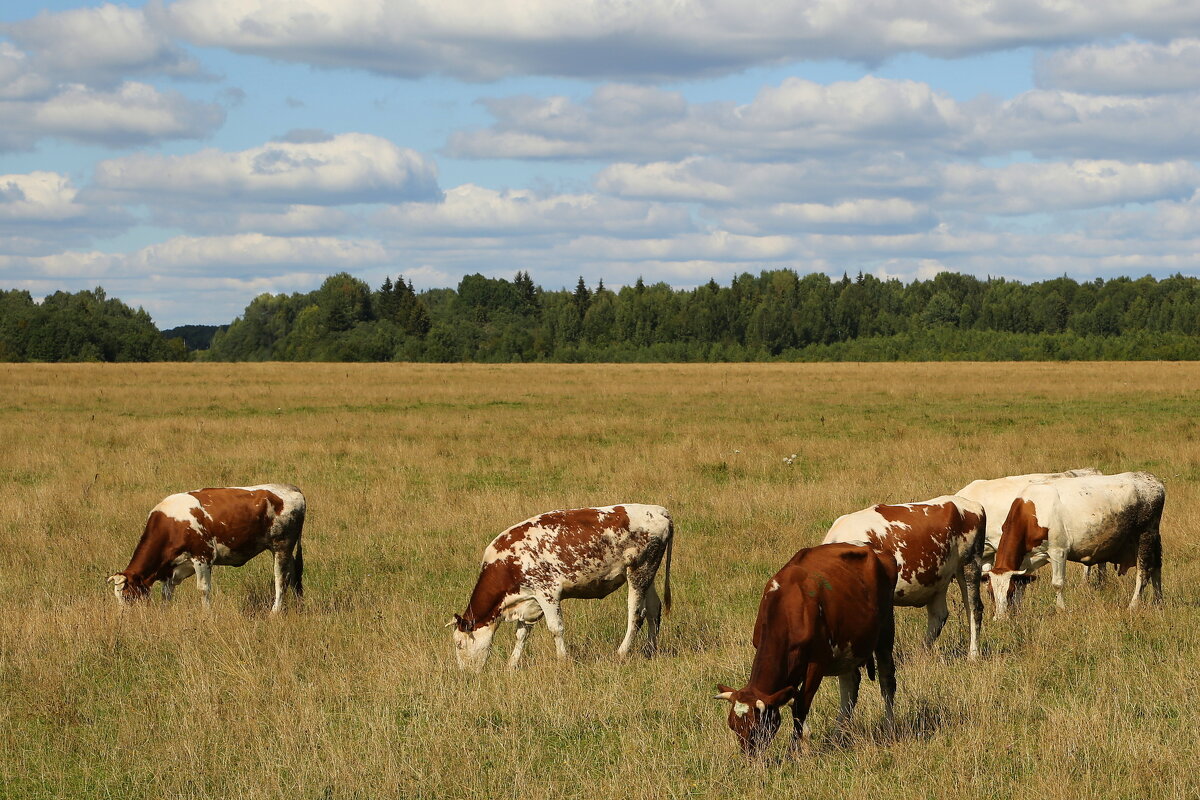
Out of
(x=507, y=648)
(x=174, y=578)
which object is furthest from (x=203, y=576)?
(x=507, y=648)

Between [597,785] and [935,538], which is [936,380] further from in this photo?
[597,785]

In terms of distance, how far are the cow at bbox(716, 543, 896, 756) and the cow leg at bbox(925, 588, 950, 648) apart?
2.38m

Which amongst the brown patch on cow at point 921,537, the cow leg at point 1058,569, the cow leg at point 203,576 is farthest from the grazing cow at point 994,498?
the cow leg at point 203,576

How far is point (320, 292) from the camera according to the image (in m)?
163

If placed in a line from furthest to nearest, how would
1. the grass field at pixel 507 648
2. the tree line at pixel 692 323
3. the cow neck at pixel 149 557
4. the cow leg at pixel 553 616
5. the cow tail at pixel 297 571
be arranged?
the tree line at pixel 692 323 → the cow tail at pixel 297 571 → the cow neck at pixel 149 557 → the cow leg at pixel 553 616 → the grass field at pixel 507 648

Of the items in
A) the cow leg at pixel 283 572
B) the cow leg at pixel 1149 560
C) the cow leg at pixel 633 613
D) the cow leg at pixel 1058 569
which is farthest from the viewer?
the cow leg at pixel 283 572

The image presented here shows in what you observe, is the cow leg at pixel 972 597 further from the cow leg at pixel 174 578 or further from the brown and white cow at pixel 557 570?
the cow leg at pixel 174 578

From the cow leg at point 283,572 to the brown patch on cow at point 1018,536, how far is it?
23.7ft

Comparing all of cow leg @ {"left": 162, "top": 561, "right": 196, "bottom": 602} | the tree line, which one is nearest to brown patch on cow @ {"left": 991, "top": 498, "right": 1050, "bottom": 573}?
cow leg @ {"left": 162, "top": 561, "right": 196, "bottom": 602}

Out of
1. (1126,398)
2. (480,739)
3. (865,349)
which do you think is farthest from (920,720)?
(865,349)

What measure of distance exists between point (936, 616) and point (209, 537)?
7.19 m

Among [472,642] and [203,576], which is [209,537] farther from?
[472,642]

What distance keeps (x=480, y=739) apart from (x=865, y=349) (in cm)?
11421

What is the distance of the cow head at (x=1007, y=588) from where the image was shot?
10.7m
